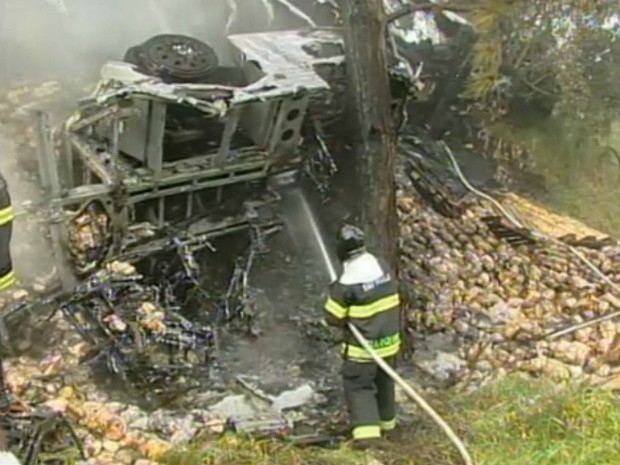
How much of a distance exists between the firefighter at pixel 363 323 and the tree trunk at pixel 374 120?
3.24 feet

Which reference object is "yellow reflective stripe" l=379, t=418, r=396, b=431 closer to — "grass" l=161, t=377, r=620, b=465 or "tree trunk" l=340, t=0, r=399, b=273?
"grass" l=161, t=377, r=620, b=465

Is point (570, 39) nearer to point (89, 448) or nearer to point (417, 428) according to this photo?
point (417, 428)

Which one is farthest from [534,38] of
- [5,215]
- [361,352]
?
[5,215]

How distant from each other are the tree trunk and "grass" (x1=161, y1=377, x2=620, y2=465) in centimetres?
152

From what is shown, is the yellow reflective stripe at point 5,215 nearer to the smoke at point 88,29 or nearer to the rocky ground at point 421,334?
the rocky ground at point 421,334

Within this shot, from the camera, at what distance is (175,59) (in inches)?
310

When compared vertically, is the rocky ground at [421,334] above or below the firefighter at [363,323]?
below

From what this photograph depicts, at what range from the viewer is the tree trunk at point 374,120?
627cm

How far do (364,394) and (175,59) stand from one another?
3373 millimetres

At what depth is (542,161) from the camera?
36.3ft

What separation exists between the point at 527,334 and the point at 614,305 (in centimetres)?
88

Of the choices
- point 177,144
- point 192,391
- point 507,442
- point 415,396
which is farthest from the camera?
point 177,144

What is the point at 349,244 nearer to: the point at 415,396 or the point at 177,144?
the point at 415,396

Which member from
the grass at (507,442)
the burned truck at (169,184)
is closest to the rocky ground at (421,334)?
the burned truck at (169,184)
